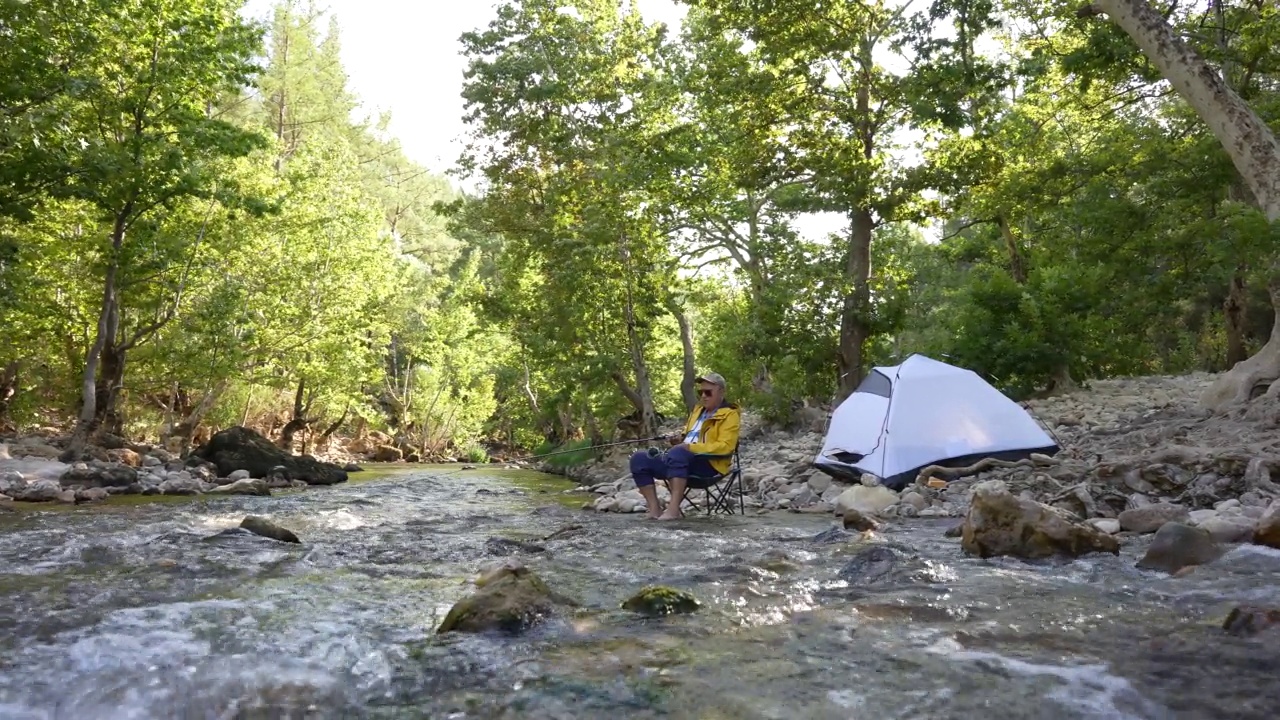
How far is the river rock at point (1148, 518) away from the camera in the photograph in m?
5.92

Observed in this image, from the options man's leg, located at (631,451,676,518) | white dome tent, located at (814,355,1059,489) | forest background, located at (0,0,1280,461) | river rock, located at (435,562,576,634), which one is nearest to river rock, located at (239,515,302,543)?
river rock, located at (435,562,576,634)

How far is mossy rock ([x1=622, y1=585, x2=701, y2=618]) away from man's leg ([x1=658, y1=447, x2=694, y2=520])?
13.5ft

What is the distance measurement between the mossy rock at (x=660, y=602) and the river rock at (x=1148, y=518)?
377 cm

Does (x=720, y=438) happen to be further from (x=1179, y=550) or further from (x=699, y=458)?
(x=1179, y=550)

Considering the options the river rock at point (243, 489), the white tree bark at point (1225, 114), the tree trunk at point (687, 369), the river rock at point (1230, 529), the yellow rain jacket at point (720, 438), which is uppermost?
the white tree bark at point (1225, 114)

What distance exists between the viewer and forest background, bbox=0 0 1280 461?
12.9 meters

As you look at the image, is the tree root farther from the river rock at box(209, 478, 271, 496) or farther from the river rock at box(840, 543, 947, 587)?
the river rock at box(209, 478, 271, 496)

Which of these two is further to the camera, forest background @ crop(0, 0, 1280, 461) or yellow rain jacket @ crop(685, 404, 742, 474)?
forest background @ crop(0, 0, 1280, 461)

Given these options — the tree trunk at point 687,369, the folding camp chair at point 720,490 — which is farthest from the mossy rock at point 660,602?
the tree trunk at point 687,369

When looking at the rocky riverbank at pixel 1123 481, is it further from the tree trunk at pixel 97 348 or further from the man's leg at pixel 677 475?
the tree trunk at pixel 97 348

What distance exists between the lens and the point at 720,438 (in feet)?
27.1

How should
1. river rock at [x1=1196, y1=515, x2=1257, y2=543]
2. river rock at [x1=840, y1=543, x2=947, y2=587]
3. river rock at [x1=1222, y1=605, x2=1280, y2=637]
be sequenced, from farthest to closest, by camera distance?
river rock at [x1=1196, y1=515, x2=1257, y2=543] → river rock at [x1=840, y1=543, x2=947, y2=587] → river rock at [x1=1222, y1=605, x2=1280, y2=637]

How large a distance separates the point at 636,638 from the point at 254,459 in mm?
15195

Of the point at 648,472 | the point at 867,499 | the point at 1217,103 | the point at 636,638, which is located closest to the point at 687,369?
the point at 867,499
